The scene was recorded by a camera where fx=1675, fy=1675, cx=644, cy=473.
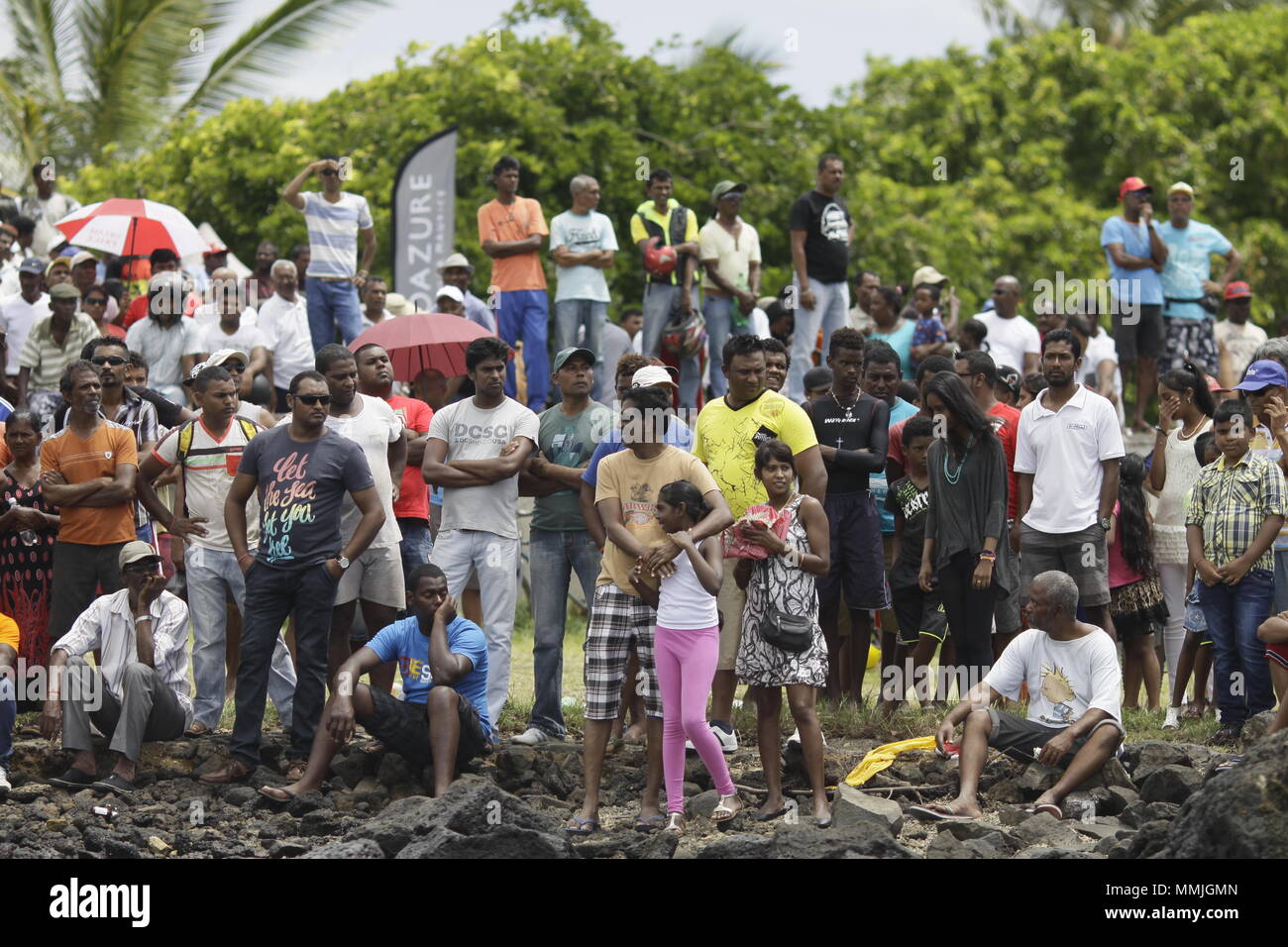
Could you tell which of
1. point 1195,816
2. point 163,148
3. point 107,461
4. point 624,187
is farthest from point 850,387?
point 163,148

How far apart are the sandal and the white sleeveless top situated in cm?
94

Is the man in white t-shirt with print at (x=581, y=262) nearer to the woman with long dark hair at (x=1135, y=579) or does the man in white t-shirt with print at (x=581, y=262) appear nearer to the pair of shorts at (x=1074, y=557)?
the woman with long dark hair at (x=1135, y=579)

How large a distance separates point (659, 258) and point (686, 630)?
636 centimetres

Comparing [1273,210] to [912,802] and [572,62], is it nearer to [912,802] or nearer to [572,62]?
[572,62]

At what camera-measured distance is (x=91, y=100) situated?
24.2 meters

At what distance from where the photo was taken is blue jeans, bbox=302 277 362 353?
14352mm

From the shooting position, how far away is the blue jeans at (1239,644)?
9711mm

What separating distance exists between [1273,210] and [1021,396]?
17929mm

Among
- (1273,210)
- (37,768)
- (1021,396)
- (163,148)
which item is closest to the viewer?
(37,768)

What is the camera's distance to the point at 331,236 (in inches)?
558

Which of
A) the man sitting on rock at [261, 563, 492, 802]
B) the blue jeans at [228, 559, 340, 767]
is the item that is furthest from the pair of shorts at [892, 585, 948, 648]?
the blue jeans at [228, 559, 340, 767]

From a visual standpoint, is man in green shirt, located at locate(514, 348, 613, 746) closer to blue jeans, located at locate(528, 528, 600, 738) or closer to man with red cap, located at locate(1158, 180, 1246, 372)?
blue jeans, located at locate(528, 528, 600, 738)

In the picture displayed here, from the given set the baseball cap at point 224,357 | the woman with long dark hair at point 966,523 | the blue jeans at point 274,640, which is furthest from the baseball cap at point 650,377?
the baseball cap at point 224,357

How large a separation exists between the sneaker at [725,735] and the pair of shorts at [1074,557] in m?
1.99
